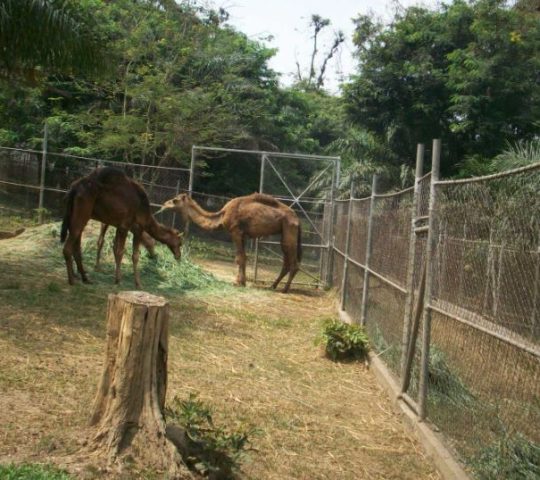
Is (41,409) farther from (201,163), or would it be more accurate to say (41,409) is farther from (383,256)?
(201,163)

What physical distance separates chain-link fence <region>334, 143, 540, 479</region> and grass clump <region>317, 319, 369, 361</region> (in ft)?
2.22

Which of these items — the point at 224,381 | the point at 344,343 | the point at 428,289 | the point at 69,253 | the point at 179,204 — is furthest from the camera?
the point at 179,204

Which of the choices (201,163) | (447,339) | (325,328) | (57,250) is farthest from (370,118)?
(447,339)

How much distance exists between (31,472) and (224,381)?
3.17 m

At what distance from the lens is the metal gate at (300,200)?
1484 cm

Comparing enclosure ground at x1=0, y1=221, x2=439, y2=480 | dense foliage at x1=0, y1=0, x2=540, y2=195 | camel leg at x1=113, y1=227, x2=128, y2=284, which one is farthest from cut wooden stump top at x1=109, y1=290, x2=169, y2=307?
dense foliage at x1=0, y1=0, x2=540, y2=195

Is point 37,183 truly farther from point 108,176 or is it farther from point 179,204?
point 108,176

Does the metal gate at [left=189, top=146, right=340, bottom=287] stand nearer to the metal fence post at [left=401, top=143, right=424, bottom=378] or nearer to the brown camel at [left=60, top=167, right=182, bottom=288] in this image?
the brown camel at [left=60, top=167, right=182, bottom=288]

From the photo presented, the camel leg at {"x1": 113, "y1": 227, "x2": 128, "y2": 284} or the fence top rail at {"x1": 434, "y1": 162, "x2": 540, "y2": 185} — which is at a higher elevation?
the fence top rail at {"x1": 434, "y1": 162, "x2": 540, "y2": 185}

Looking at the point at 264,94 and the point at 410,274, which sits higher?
the point at 264,94

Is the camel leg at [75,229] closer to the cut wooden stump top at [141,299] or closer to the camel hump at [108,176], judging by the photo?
the camel hump at [108,176]

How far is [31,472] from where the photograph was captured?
3.66m

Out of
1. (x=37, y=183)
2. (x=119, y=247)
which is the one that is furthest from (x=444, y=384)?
(x=37, y=183)

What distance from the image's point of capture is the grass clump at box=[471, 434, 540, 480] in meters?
3.70
